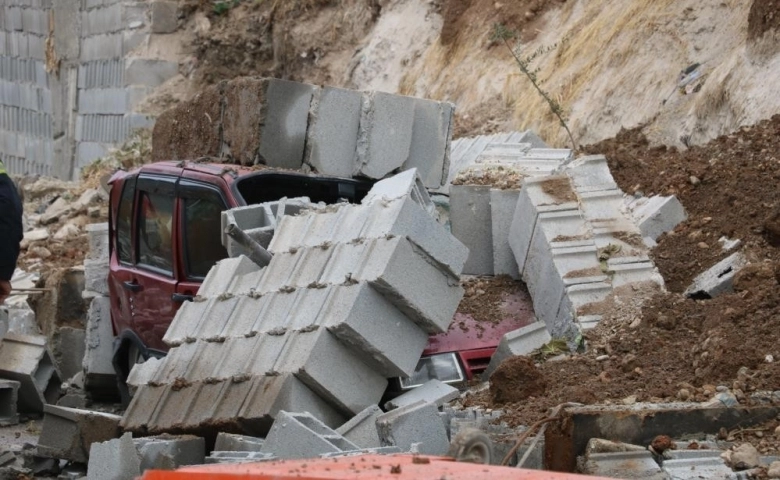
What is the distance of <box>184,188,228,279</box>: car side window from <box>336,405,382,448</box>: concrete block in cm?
256

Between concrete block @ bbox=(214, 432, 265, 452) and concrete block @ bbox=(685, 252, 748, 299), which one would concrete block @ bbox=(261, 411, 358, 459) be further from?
concrete block @ bbox=(685, 252, 748, 299)

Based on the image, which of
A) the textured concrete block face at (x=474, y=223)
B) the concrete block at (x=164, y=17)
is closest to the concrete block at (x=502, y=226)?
the textured concrete block face at (x=474, y=223)

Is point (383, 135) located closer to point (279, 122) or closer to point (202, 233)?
point (279, 122)

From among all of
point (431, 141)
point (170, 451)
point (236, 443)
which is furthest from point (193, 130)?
point (236, 443)

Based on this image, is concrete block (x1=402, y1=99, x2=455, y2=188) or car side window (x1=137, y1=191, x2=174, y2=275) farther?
concrete block (x1=402, y1=99, x2=455, y2=188)

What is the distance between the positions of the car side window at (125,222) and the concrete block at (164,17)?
39.2 feet

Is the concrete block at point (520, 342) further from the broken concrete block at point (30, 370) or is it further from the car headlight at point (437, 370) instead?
the broken concrete block at point (30, 370)

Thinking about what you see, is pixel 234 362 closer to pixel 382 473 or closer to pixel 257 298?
pixel 257 298

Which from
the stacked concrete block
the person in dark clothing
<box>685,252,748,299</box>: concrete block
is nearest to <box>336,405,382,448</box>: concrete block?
the stacked concrete block

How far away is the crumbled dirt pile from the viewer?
269 inches

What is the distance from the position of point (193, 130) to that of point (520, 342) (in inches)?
183

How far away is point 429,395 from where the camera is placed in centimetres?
787

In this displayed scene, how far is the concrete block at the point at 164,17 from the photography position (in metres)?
22.3

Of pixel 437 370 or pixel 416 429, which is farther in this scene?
pixel 437 370
